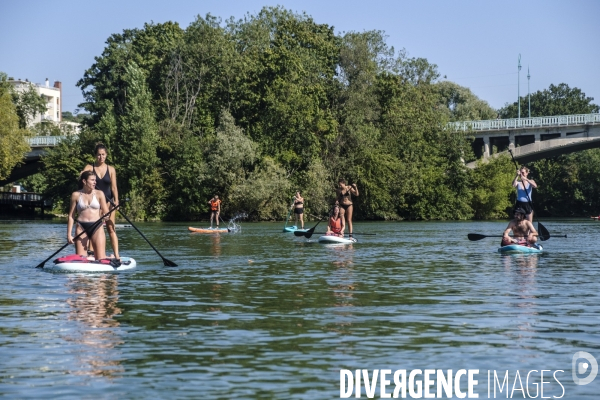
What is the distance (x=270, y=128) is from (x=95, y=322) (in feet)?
218

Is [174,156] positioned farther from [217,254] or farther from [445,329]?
[445,329]

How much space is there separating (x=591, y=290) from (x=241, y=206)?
57244 mm

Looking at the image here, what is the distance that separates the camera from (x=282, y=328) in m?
12.5

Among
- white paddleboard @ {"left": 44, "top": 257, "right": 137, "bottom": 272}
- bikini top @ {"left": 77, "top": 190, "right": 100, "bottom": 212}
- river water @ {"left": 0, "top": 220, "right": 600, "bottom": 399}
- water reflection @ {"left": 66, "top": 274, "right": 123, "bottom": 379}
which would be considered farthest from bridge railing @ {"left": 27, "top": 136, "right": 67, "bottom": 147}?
water reflection @ {"left": 66, "top": 274, "right": 123, "bottom": 379}

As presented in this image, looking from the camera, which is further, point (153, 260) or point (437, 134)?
point (437, 134)

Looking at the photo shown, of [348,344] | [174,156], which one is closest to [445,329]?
[348,344]

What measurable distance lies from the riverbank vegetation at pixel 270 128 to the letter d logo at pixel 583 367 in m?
62.2

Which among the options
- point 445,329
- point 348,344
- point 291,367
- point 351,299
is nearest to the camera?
point 291,367

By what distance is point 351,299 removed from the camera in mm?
15820

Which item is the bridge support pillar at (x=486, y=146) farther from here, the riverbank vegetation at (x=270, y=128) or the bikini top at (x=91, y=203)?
the bikini top at (x=91, y=203)

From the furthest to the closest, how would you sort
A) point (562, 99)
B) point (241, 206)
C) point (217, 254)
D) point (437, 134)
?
point (562, 99), point (437, 134), point (241, 206), point (217, 254)

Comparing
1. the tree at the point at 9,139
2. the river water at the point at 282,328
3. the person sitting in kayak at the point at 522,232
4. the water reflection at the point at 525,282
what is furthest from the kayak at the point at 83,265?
the tree at the point at 9,139

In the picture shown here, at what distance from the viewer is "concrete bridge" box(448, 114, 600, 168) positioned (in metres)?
92.2

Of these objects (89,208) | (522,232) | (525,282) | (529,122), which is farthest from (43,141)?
(525,282)
